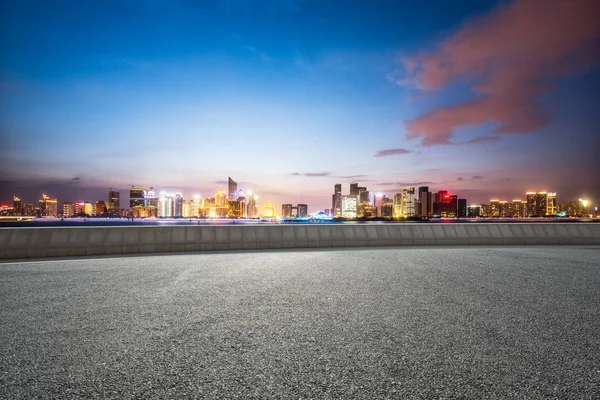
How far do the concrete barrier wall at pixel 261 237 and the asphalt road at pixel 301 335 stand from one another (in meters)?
4.84

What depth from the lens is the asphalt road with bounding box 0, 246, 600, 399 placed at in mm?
3633

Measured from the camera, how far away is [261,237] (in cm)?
1728

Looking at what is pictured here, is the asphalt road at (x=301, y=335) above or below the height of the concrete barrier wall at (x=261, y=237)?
below

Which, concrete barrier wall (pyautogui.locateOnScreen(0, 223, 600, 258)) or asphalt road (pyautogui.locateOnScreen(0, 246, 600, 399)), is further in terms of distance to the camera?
concrete barrier wall (pyautogui.locateOnScreen(0, 223, 600, 258))

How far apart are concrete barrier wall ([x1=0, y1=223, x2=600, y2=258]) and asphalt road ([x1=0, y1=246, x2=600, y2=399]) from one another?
4.84 m

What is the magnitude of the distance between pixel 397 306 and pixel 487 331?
157cm

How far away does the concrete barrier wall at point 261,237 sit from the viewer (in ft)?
47.3

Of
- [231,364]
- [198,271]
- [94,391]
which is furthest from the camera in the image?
[198,271]

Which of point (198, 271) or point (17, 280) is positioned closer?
point (17, 280)

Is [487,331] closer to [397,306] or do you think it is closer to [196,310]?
[397,306]

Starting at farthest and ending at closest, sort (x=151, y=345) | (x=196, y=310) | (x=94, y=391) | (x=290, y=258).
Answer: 1. (x=290, y=258)
2. (x=196, y=310)
3. (x=151, y=345)
4. (x=94, y=391)

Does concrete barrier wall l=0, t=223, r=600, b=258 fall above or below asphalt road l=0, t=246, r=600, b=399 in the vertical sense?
above

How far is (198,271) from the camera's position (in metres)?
10.4

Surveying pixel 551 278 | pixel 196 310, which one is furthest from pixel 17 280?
pixel 551 278
